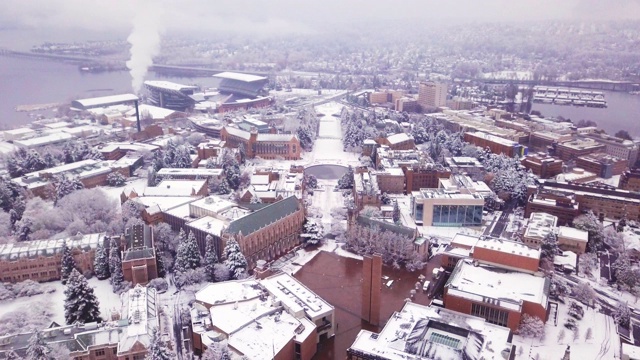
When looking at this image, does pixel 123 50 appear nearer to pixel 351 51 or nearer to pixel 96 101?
pixel 96 101

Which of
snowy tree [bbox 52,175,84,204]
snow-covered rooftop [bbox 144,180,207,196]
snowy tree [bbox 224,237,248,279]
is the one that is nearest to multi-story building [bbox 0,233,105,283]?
snowy tree [bbox 224,237,248,279]

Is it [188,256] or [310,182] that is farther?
[310,182]

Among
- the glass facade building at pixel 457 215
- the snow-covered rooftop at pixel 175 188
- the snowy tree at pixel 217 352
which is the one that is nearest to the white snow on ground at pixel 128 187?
→ the snow-covered rooftop at pixel 175 188

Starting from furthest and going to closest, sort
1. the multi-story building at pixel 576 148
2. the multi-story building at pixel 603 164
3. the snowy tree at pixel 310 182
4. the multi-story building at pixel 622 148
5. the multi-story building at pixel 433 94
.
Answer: the multi-story building at pixel 433 94 → the multi-story building at pixel 622 148 → the multi-story building at pixel 576 148 → the multi-story building at pixel 603 164 → the snowy tree at pixel 310 182

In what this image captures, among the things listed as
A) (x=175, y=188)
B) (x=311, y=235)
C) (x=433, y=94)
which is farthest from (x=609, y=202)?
(x=433, y=94)

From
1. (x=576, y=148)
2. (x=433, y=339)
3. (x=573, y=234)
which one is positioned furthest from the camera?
(x=576, y=148)

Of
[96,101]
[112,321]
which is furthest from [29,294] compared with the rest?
[96,101]

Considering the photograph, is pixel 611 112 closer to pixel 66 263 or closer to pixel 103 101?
pixel 66 263

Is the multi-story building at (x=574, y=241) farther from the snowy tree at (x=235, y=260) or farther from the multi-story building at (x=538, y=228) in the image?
the snowy tree at (x=235, y=260)
